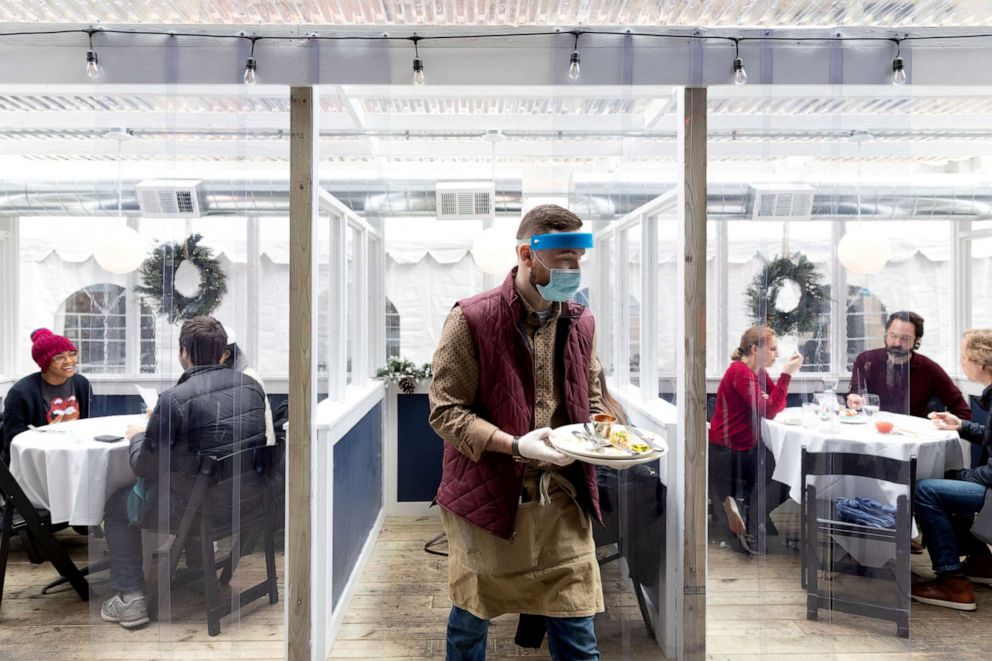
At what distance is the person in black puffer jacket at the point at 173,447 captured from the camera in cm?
223

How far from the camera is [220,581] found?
229cm

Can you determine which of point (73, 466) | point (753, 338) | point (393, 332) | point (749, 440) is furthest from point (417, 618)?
point (393, 332)

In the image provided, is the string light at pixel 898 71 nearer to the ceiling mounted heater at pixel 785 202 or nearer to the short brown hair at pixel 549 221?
the ceiling mounted heater at pixel 785 202

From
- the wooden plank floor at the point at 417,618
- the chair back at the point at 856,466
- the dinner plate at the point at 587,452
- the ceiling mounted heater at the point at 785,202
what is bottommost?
the wooden plank floor at the point at 417,618

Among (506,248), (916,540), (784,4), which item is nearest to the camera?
(784,4)

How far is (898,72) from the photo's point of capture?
234 centimetres

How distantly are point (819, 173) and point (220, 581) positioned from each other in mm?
2482

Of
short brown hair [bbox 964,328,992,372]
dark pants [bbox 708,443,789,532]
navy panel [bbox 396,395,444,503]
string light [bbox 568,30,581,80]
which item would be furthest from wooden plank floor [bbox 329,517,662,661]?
short brown hair [bbox 964,328,992,372]

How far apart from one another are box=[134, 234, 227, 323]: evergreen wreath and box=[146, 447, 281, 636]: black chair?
52cm

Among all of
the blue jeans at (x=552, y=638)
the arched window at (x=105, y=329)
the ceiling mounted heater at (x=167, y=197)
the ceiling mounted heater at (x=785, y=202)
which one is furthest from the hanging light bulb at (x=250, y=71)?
the blue jeans at (x=552, y=638)

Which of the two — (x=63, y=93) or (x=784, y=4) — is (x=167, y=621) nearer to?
(x=63, y=93)

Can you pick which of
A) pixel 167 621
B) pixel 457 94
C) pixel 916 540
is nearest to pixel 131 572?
pixel 167 621

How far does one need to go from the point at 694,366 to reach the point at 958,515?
186 cm

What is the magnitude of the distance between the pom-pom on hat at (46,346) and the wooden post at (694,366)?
2151 mm
